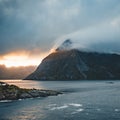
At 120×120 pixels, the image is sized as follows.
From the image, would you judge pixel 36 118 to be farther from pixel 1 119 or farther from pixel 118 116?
pixel 118 116

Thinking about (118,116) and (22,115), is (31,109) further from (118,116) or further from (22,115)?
(118,116)

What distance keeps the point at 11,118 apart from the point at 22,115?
9439 millimetres

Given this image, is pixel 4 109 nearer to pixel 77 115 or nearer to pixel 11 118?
pixel 11 118

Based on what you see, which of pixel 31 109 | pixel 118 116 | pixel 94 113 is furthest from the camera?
pixel 31 109

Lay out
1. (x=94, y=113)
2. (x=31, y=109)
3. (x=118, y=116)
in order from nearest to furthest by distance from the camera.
Result: (x=118, y=116)
(x=94, y=113)
(x=31, y=109)

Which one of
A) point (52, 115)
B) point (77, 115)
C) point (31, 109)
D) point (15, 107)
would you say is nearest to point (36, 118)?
point (52, 115)

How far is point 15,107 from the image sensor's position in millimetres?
193000

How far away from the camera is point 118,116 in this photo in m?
146

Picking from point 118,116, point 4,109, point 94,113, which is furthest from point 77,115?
point 4,109

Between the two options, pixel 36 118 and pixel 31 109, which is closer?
pixel 36 118

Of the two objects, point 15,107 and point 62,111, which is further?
point 15,107

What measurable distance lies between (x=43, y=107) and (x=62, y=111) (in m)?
26.0

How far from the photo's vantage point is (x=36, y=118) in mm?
150500

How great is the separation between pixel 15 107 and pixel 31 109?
14646mm
